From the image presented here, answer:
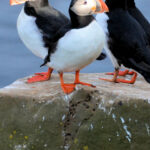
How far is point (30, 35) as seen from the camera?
390 cm

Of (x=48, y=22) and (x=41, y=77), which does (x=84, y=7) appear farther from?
(x=41, y=77)

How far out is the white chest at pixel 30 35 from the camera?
381 cm

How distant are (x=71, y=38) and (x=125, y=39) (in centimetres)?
79

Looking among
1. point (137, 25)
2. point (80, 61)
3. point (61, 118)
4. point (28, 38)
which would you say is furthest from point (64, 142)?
point (137, 25)

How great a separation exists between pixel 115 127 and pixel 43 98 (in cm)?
67

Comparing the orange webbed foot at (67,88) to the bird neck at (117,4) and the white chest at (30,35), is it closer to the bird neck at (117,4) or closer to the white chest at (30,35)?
the white chest at (30,35)

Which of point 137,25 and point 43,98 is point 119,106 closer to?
point 43,98

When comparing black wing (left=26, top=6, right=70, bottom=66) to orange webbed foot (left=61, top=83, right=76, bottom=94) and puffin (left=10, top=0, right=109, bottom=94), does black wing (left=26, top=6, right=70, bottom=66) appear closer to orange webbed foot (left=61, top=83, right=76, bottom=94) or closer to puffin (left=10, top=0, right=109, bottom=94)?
puffin (left=10, top=0, right=109, bottom=94)

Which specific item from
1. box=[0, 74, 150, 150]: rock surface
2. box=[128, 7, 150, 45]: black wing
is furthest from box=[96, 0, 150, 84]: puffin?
box=[0, 74, 150, 150]: rock surface

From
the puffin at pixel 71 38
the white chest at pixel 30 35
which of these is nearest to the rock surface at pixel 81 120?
the puffin at pixel 71 38

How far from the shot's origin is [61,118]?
11.5 ft

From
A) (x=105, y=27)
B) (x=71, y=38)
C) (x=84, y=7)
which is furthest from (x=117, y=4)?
(x=71, y=38)

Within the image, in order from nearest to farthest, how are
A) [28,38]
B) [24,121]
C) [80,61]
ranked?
[80,61], [24,121], [28,38]

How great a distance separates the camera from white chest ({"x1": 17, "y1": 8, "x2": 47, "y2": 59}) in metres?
3.81
